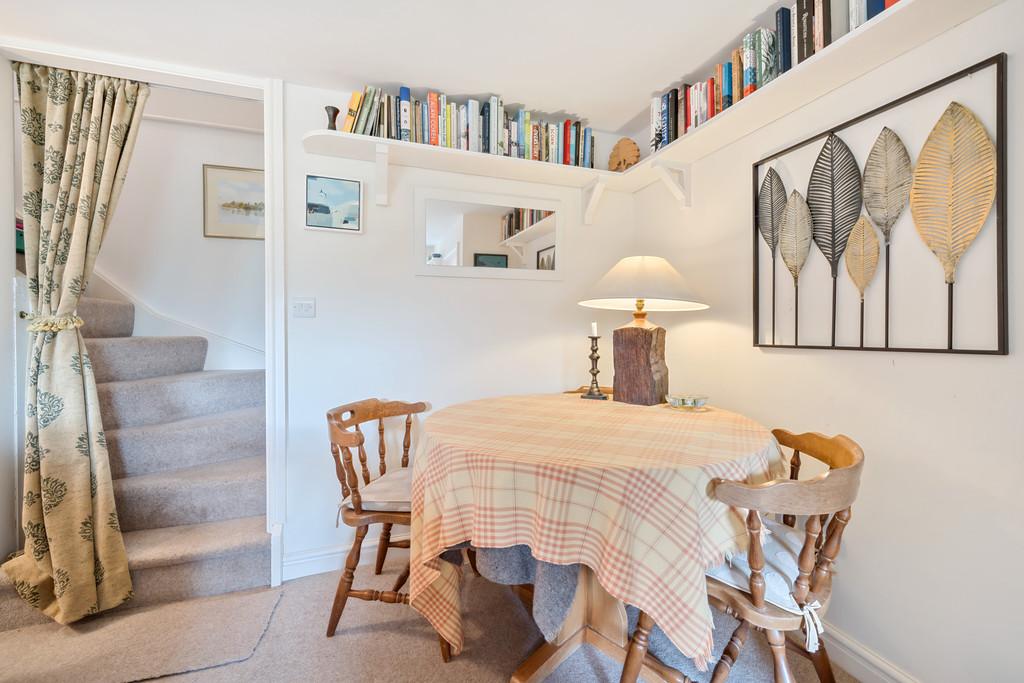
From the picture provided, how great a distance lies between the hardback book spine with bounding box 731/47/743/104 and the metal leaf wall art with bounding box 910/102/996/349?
0.68 metres

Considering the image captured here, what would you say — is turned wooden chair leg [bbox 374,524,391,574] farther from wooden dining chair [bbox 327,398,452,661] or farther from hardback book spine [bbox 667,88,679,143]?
hardback book spine [bbox 667,88,679,143]

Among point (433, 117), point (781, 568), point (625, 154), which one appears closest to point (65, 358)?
point (433, 117)

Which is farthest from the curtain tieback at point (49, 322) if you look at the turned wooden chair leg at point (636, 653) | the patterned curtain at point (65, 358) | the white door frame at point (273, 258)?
the turned wooden chair leg at point (636, 653)

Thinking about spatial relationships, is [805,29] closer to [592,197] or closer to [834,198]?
[834,198]

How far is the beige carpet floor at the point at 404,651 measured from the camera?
1.37 m

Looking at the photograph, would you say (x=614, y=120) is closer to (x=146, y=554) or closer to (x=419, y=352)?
(x=419, y=352)

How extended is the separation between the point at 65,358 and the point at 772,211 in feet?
9.56

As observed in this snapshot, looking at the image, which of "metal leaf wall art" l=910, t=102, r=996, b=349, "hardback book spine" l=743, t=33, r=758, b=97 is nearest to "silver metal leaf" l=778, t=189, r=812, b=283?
"metal leaf wall art" l=910, t=102, r=996, b=349

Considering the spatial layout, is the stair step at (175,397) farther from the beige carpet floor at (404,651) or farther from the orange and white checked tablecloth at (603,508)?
the orange and white checked tablecloth at (603,508)

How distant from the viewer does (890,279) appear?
50.9 inches

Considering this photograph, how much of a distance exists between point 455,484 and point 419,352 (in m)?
1.22

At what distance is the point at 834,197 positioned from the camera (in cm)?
145

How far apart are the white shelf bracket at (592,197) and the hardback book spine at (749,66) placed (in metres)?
0.81

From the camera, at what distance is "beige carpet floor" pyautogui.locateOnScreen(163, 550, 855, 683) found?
137 centimetres
